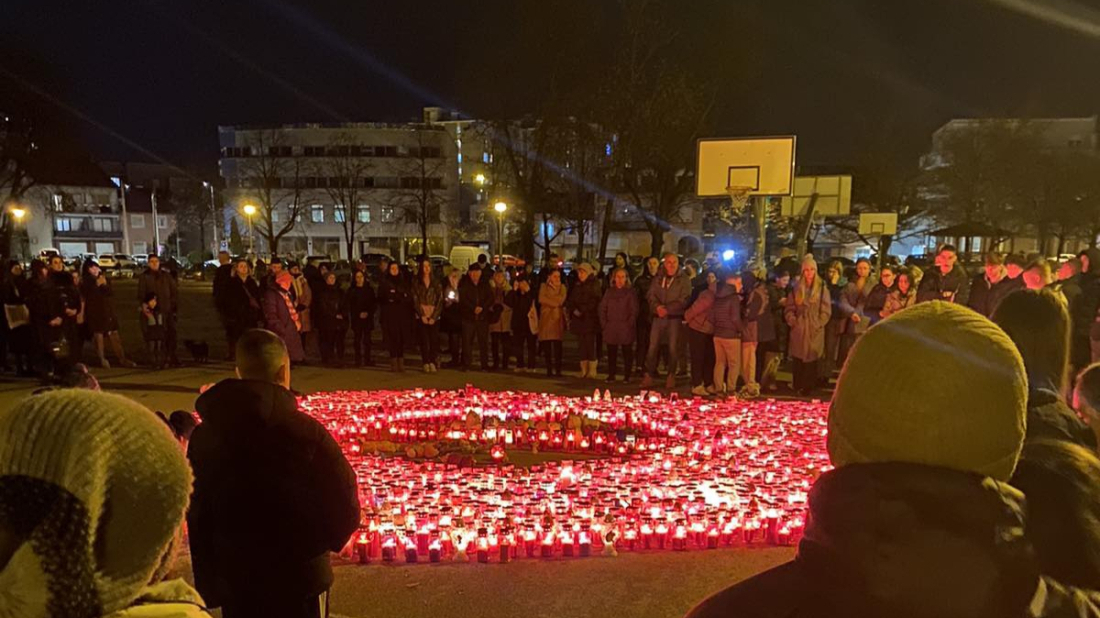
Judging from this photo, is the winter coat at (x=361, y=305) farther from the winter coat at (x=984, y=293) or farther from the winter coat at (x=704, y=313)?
the winter coat at (x=984, y=293)

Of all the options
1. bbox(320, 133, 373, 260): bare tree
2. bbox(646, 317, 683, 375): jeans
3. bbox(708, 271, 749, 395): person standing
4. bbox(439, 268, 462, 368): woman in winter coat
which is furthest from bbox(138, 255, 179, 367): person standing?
bbox(320, 133, 373, 260): bare tree

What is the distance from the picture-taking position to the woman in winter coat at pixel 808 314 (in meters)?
9.64

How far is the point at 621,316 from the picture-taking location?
417 inches

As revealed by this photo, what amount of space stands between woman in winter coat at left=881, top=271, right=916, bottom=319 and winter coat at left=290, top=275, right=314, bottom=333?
887cm

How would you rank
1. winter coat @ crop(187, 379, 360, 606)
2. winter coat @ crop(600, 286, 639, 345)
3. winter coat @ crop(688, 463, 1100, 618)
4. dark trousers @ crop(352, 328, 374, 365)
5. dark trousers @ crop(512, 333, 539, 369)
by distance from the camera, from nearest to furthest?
winter coat @ crop(688, 463, 1100, 618)
winter coat @ crop(187, 379, 360, 606)
winter coat @ crop(600, 286, 639, 345)
dark trousers @ crop(512, 333, 539, 369)
dark trousers @ crop(352, 328, 374, 365)

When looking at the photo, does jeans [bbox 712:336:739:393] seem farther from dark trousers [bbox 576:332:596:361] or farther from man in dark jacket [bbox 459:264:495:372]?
man in dark jacket [bbox 459:264:495:372]

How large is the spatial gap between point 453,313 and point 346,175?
49487mm

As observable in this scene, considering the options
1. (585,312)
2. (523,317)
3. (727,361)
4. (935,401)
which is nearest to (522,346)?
(523,317)

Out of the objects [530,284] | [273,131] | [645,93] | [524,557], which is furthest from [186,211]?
[524,557]

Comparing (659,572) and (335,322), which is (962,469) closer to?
(659,572)

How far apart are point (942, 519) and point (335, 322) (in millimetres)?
11751

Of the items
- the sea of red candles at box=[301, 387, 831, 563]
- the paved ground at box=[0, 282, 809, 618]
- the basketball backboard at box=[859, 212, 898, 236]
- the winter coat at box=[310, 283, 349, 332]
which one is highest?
the basketball backboard at box=[859, 212, 898, 236]

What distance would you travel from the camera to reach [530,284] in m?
11.9

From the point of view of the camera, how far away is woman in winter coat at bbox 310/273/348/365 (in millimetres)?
12023
